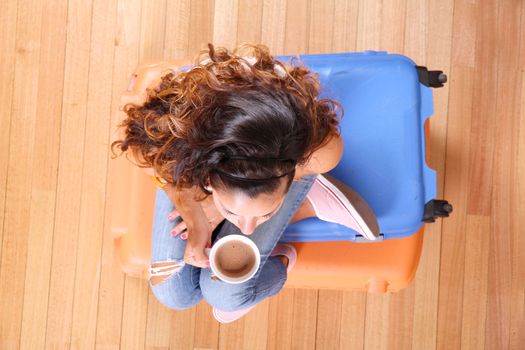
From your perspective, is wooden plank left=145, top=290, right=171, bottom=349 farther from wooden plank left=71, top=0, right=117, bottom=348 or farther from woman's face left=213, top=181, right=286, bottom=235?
woman's face left=213, top=181, right=286, bottom=235

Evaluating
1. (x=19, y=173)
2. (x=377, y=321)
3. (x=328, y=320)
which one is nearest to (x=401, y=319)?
(x=377, y=321)

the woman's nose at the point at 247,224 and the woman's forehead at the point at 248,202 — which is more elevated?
the woman's forehead at the point at 248,202

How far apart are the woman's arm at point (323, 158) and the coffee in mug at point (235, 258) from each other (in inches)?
6.6

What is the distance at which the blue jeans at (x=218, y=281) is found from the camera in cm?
111

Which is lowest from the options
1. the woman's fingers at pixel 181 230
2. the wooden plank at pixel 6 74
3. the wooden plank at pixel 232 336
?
the wooden plank at pixel 232 336

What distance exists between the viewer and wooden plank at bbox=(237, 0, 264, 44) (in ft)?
5.00

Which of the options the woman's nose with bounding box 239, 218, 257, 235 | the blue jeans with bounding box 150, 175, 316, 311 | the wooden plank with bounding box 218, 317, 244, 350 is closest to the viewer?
the woman's nose with bounding box 239, 218, 257, 235

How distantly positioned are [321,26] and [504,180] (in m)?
0.72

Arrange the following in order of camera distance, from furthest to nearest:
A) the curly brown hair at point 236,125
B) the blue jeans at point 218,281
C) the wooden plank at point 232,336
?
the wooden plank at point 232,336, the blue jeans at point 218,281, the curly brown hair at point 236,125

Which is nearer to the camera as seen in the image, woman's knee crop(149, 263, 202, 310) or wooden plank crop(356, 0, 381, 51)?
woman's knee crop(149, 263, 202, 310)

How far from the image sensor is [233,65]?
859 millimetres

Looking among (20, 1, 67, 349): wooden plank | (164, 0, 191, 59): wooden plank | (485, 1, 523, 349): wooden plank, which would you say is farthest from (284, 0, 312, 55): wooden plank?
(20, 1, 67, 349): wooden plank

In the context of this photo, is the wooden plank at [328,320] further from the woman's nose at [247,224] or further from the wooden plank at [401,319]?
the woman's nose at [247,224]

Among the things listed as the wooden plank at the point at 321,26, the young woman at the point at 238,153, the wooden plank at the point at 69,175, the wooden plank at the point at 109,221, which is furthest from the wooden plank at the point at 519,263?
the wooden plank at the point at 69,175
